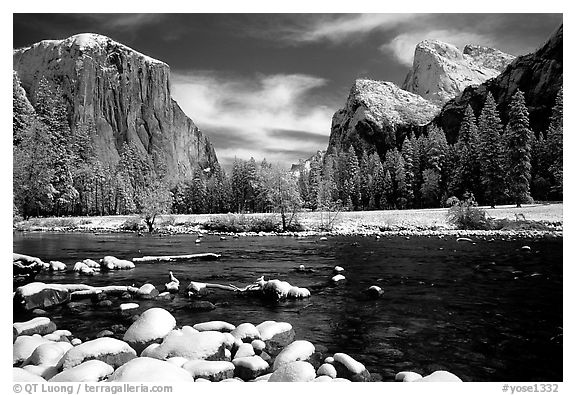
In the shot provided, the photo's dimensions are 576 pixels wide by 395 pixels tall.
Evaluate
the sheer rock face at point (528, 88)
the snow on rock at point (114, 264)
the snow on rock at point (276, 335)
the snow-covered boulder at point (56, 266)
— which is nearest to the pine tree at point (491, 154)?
the sheer rock face at point (528, 88)

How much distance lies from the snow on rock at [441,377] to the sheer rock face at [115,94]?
493cm

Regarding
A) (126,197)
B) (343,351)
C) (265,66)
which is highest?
(265,66)

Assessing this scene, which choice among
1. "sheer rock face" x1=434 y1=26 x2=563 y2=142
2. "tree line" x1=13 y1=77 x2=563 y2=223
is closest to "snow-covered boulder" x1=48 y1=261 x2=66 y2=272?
"tree line" x1=13 y1=77 x2=563 y2=223

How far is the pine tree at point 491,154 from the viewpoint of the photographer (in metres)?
17.6

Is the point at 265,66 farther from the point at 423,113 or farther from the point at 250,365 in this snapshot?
the point at 423,113

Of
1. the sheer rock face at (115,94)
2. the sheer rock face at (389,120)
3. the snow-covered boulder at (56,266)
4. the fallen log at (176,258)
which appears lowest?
the fallen log at (176,258)

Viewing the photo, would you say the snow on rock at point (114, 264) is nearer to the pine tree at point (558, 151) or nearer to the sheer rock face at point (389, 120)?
the pine tree at point (558, 151)

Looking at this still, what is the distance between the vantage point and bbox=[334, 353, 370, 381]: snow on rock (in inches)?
158

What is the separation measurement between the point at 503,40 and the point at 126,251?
1095cm

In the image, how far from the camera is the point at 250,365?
410cm

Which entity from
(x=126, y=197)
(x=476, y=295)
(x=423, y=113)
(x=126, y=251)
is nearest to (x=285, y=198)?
(x=126, y=197)

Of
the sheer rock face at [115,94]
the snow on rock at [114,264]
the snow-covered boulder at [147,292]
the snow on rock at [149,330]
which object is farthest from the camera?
the snow on rock at [114,264]

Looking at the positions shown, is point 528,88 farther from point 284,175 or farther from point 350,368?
point 350,368

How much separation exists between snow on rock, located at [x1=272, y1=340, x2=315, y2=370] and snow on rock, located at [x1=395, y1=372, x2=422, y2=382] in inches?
38.3
